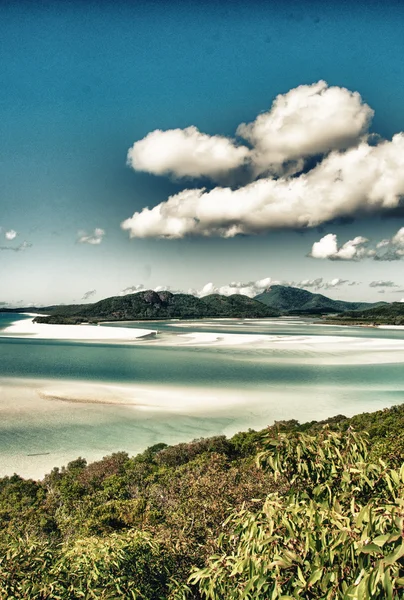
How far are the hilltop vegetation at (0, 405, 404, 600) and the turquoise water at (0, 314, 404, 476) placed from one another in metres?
10.5

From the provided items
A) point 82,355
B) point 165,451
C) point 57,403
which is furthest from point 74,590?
point 82,355

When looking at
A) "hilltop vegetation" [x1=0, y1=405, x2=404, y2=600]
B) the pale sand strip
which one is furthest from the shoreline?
the pale sand strip

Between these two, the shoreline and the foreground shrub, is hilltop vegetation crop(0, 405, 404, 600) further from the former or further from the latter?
the shoreline

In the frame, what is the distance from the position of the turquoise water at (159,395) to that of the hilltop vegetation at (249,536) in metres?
10.5

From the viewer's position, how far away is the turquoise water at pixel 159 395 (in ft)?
83.2

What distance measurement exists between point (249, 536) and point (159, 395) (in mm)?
34595

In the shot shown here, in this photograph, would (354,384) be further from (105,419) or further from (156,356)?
(156,356)

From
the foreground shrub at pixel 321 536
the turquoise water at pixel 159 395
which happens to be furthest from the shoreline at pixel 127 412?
the foreground shrub at pixel 321 536

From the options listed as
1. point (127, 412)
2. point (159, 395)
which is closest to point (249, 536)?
point (127, 412)

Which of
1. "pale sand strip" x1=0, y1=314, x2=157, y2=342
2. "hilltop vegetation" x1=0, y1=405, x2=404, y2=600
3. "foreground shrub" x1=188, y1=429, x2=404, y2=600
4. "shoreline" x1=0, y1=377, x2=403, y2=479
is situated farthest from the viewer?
"pale sand strip" x1=0, y1=314, x2=157, y2=342

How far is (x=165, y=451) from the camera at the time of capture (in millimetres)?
20781

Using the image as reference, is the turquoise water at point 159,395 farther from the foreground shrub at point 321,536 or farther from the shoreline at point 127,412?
the foreground shrub at point 321,536

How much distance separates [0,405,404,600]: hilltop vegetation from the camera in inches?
123

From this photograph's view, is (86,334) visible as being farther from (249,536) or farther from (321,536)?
(321,536)
